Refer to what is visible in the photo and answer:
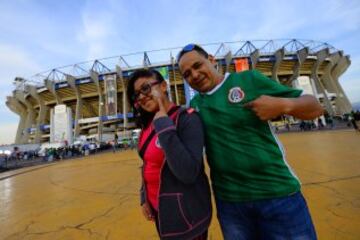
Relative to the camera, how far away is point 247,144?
1049 millimetres

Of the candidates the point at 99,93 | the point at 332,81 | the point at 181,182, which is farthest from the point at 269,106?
the point at 332,81

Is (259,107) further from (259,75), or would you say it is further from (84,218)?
(84,218)

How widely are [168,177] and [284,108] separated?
1.95 ft

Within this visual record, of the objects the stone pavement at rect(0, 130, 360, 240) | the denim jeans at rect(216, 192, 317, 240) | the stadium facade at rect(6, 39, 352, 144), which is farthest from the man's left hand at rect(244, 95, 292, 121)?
the stadium facade at rect(6, 39, 352, 144)

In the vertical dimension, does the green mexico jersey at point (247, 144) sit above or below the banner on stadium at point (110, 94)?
below

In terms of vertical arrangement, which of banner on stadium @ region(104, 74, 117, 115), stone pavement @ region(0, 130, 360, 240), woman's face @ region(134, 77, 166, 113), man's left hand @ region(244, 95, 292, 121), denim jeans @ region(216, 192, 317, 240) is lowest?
stone pavement @ region(0, 130, 360, 240)

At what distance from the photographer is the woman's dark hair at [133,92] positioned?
1.20 meters

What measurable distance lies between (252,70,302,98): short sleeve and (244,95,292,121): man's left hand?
0.08m

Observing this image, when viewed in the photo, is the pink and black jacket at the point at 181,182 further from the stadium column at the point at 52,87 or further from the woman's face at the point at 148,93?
the stadium column at the point at 52,87

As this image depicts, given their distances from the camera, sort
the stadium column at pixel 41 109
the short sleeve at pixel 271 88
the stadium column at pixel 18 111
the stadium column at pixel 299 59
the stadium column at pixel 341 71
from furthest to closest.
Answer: the stadium column at pixel 18 111 → the stadium column at pixel 341 71 → the stadium column at pixel 41 109 → the stadium column at pixel 299 59 → the short sleeve at pixel 271 88

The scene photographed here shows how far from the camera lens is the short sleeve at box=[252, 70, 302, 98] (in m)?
1.02

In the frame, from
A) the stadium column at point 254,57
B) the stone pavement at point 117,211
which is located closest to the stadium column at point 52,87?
the stadium column at point 254,57

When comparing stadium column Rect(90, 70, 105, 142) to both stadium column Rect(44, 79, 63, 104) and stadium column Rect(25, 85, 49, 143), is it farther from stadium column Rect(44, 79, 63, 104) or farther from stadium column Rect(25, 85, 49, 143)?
stadium column Rect(25, 85, 49, 143)

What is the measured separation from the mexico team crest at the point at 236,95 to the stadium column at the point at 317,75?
43718 millimetres
